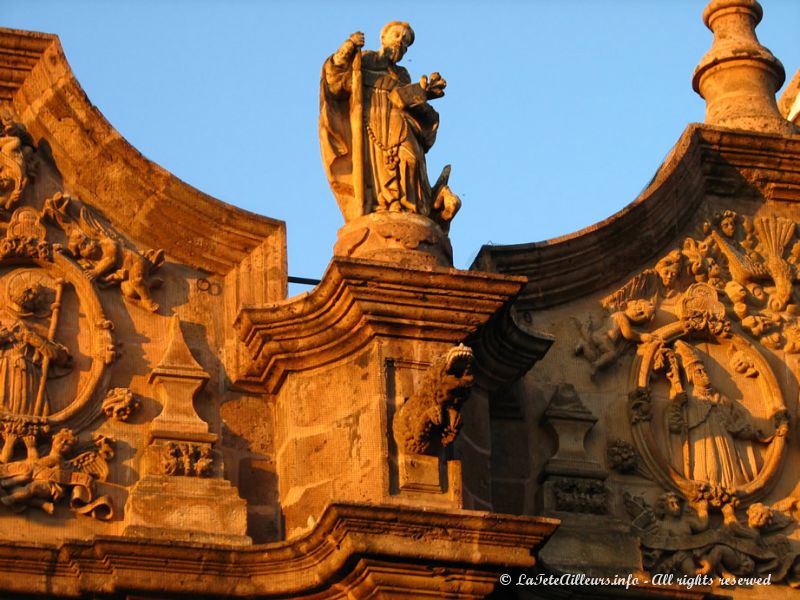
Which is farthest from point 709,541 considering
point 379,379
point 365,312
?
point 365,312

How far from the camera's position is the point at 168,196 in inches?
631

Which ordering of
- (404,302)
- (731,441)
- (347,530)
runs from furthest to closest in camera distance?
(731,441) < (404,302) < (347,530)

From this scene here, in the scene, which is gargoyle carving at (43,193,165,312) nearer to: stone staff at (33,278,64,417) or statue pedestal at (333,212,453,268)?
stone staff at (33,278,64,417)

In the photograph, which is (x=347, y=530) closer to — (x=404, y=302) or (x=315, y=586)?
(x=315, y=586)

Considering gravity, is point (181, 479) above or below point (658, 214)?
below

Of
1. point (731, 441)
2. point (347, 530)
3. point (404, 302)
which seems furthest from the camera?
point (731, 441)

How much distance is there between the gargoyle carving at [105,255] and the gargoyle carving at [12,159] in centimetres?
21

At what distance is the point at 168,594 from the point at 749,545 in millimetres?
3713

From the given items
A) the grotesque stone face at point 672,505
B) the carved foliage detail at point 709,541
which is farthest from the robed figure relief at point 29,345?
the grotesque stone face at point 672,505

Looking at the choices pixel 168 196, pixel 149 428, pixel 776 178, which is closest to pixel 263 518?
pixel 149 428

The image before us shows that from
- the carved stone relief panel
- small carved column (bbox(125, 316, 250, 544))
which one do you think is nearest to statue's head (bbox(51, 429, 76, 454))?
small carved column (bbox(125, 316, 250, 544))

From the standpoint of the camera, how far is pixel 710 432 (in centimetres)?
1650

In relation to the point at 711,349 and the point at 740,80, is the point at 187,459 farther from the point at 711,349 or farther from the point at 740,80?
the point at 740,80

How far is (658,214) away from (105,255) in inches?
140
